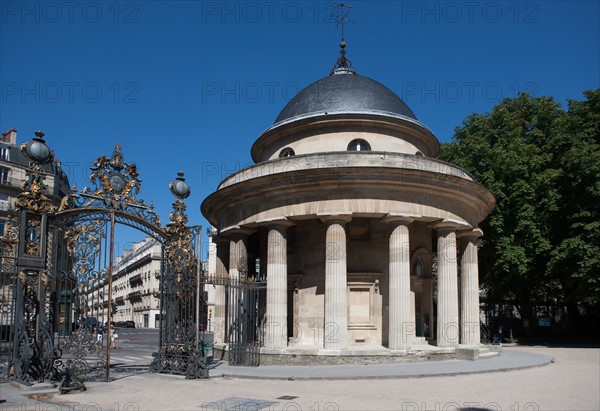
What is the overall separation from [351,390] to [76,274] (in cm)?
A: 798

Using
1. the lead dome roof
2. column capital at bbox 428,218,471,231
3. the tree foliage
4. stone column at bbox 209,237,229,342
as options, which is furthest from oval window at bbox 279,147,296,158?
the tree foliage

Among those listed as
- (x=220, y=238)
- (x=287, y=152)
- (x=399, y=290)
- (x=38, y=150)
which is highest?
(x=287, y=152)

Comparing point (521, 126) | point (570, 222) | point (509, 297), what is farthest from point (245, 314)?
point (509, 297)

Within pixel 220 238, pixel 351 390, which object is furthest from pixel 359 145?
pixel 351 390

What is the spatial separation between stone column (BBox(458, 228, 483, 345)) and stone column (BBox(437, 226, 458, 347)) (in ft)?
8.00

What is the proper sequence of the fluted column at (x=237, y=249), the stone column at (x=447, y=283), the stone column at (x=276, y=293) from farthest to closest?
the fluted column at (x=237, y=249) → the stone column at (x=447, y=283) → the stone column at (x=276, y=293)

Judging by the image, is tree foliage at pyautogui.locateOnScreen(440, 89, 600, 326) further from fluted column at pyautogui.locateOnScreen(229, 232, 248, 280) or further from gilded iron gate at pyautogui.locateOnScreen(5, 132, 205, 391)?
gilded iron gate at pyautogui.locateOnScreen(5, 132, 205, 391)

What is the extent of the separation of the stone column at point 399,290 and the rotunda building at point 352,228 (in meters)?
0.04

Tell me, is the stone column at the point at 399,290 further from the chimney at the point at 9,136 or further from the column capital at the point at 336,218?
the chimney at the point at 9,136

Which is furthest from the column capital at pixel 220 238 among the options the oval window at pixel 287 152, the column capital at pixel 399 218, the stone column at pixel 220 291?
the column capital at pixel 399 218

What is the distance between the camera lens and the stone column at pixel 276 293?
21.2m

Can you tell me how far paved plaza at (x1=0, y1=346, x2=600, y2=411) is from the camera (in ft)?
39.5

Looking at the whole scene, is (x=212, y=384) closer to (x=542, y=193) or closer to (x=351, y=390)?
(x=351, y=390)

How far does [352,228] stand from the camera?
23.2 meters
